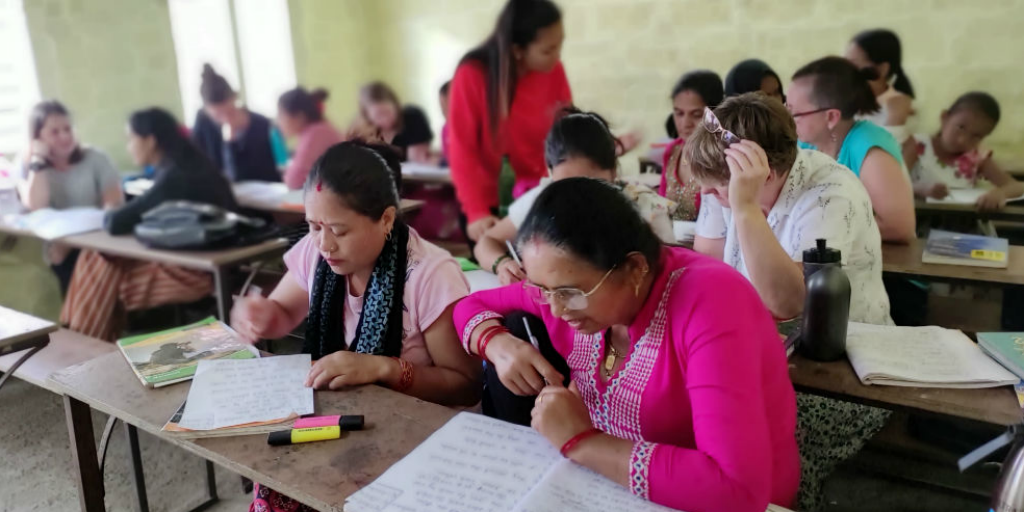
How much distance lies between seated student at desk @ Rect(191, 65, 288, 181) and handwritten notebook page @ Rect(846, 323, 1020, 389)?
12.0 ft

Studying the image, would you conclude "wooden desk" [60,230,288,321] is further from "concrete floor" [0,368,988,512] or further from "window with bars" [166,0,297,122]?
"window with bars" [166,0,297,122]

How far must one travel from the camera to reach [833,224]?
1.58m

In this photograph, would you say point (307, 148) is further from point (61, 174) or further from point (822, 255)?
point (822, 255)

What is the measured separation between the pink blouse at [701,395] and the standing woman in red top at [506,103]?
167 centimetres

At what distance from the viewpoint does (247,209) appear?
3594 mm

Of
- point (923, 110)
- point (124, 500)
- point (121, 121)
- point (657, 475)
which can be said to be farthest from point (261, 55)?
point (657, 475)

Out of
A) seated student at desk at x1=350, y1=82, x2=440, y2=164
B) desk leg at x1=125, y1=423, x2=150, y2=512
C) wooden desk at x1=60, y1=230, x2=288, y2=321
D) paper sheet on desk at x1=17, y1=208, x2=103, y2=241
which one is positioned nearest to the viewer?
desk leg at x1=125, y1=423, x2=150, y2=512

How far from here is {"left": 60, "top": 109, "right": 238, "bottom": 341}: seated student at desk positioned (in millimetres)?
3270

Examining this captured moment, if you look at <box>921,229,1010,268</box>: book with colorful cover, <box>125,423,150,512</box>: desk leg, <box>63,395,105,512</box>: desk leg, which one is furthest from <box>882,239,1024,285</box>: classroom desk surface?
<box>125,423,150,512</box>: desk leg

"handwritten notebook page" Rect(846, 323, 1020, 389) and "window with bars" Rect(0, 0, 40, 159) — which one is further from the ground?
"window with bars" Rect(0, 0, 40, 159)

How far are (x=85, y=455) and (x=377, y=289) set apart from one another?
71 centimetres

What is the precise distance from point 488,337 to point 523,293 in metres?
0.13

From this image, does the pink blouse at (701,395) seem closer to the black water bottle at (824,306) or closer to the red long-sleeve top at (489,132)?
the black water bottle at (824,306)

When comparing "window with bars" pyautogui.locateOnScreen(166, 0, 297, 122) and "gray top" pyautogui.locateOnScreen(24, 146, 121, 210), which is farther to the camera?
"window with bars" pyautogui.locateOnScreen(166, 0, 297, 122)
